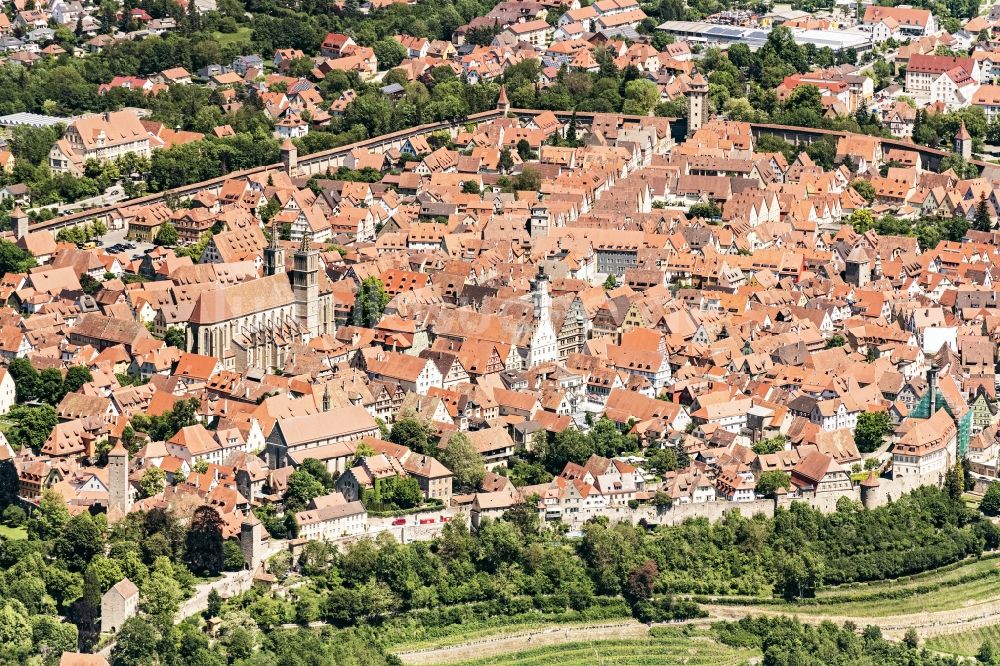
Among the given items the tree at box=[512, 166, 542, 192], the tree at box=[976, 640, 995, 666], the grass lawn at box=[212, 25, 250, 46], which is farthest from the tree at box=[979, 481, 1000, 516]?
the grass lawn at box=[212, 25, 250, 46]

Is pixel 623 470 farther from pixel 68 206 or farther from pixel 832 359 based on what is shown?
pixel 68 206

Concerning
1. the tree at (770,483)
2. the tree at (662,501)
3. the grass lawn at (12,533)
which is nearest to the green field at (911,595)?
the tree at (770,483)

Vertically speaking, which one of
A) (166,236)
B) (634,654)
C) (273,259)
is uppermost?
(273,259)

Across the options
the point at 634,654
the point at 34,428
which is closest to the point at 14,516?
the point at 34,428

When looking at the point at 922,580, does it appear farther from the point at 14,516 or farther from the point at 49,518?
the point at 14,516

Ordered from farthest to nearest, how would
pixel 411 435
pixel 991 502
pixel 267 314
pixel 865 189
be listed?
pixel 865 189 < pixel 267 314 < pixel 991 502 < pixel 411 435

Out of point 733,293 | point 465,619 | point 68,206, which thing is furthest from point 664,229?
point 465,619
